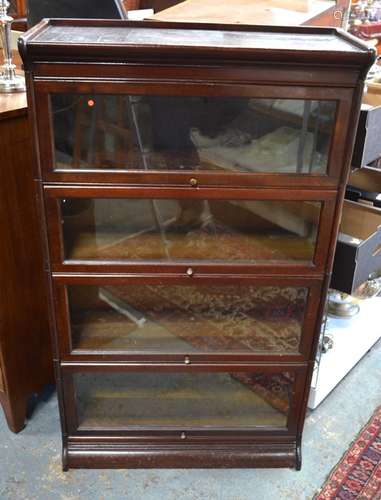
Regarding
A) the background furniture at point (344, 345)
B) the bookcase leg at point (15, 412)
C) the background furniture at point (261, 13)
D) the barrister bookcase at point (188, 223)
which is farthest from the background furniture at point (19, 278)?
the background furniture at point (344, 345)

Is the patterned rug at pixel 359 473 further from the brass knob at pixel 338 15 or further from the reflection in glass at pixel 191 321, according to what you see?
the brass knob at pixel 338 15

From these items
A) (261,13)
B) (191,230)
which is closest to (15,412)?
(191,230)

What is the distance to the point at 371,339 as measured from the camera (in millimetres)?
1816

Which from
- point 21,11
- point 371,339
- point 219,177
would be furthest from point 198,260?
point 21,11

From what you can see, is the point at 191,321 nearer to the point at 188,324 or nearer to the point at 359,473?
the point at 188,324

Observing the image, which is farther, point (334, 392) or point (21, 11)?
point (21, 11)

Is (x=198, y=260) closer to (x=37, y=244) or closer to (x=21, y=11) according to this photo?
(x=37, y=244)

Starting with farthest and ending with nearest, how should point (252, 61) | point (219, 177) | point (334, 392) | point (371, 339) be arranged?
point (371, 339) < point (334, 392) < point (219, 177) < point (252, 61)

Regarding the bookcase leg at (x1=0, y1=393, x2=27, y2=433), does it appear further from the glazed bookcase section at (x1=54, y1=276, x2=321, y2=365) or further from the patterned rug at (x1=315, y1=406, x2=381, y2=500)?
the patterned rug at (x1=315, y1=406, x2=381, y2=500)

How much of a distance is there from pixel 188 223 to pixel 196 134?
206 millimetres

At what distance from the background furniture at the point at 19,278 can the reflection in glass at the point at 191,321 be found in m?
0.22

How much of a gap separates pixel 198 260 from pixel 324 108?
0.40 metres

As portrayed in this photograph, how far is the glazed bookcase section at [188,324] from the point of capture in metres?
1.24

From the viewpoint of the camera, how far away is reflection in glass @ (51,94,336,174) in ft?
3.22
